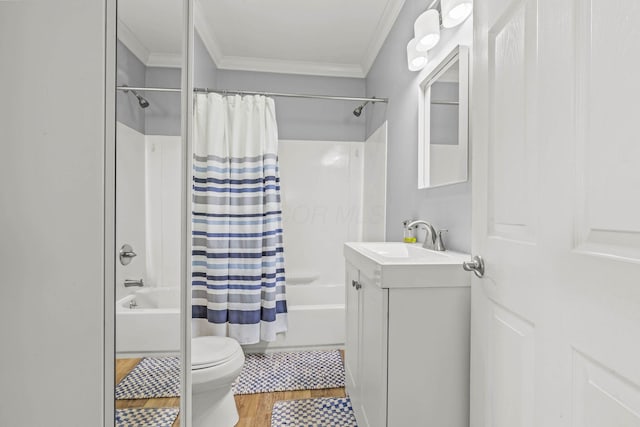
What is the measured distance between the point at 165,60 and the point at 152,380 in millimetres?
938

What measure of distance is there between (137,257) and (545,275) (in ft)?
3.14

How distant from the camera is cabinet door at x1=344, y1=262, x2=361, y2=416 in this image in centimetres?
158

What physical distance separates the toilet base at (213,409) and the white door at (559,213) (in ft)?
4.16

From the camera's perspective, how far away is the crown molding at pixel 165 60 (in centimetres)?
91

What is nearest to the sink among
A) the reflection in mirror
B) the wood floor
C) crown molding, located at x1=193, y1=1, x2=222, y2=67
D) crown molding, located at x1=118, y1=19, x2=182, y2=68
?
the reflection in mirror

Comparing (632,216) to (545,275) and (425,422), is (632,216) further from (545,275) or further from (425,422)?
(425,422)

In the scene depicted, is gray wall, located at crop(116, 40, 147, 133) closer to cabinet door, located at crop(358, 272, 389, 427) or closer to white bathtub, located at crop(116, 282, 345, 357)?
white bathtub, located at crop(116, 282, 345, 357)

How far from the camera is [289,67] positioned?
3.26m

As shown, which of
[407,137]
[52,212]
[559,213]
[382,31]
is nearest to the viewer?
[52,212]

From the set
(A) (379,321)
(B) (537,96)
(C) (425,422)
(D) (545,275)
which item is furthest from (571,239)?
(C) (425,422)

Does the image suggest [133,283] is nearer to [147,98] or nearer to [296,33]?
[147,98]

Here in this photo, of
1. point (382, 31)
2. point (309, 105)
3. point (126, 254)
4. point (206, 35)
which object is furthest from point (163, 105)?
point (309, 105)

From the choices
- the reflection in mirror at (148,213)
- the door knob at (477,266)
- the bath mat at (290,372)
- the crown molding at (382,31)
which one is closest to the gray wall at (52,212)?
the reflection in mirror at (148,213)

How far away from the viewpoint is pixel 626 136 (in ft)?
1.75
